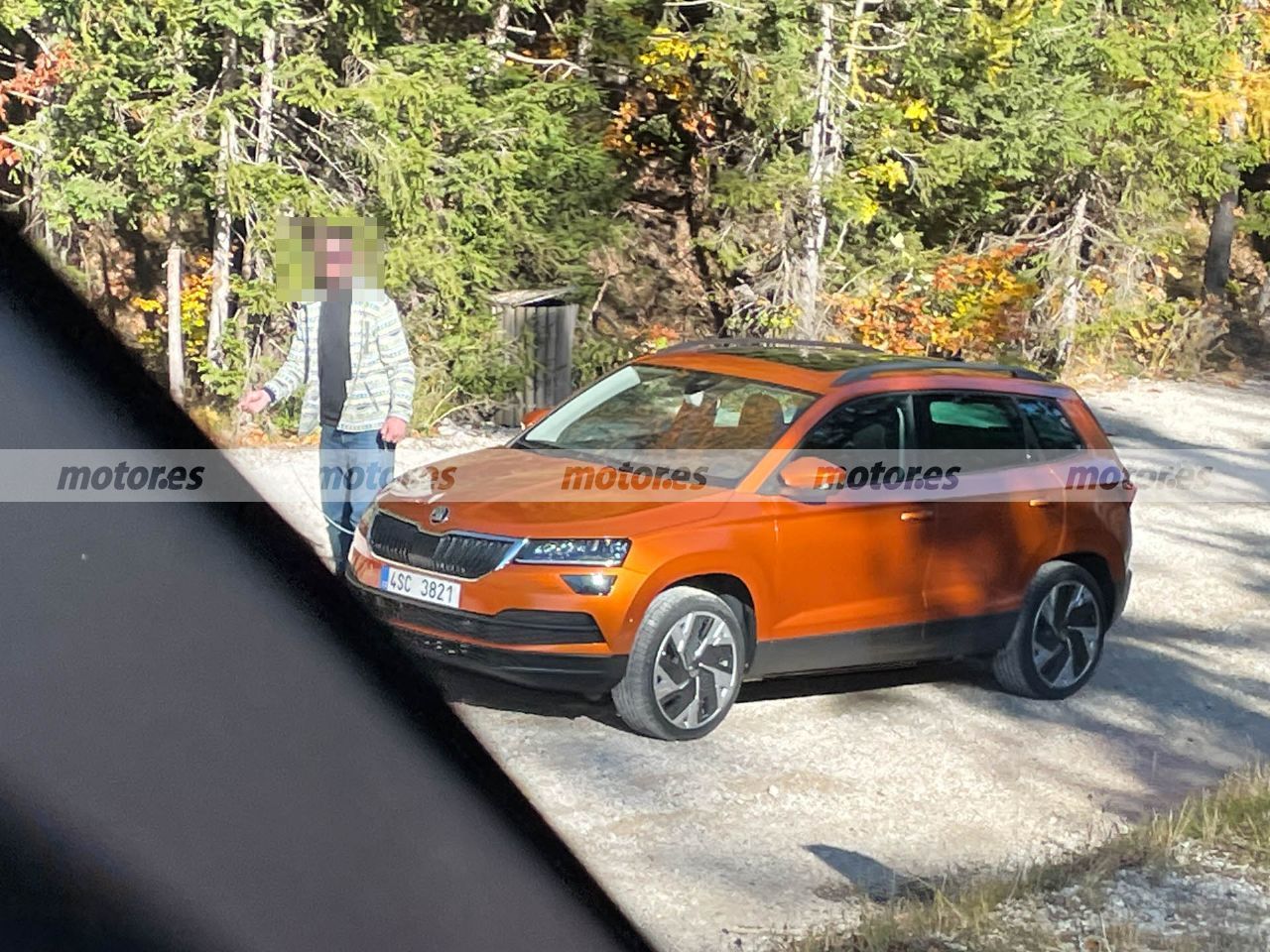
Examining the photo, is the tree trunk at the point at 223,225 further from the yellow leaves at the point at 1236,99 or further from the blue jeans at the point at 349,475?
the yellow leaves at the point at 1236,99

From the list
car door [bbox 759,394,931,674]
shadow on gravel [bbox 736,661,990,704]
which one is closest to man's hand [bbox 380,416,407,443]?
car door [bbox 759,394,931,674]

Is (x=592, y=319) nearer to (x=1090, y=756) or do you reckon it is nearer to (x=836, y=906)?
(x=1090, y=756)

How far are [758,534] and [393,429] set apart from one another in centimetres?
206

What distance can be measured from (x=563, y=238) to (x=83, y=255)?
16.2ft

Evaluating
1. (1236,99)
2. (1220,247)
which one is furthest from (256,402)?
(1220,247)

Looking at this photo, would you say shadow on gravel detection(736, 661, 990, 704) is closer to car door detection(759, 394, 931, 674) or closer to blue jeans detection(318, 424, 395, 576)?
car door detection(759, 394, 931, 674)

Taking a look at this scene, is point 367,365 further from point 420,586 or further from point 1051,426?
point 1051,426

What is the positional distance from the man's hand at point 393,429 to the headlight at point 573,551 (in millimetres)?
1556

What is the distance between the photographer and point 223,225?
13359mm

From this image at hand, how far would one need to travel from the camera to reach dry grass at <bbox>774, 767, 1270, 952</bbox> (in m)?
4.37

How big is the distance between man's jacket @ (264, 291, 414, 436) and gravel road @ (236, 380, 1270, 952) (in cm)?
128

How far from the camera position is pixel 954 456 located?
285 inches

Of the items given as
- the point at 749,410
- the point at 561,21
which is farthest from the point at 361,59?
the point at 749,410

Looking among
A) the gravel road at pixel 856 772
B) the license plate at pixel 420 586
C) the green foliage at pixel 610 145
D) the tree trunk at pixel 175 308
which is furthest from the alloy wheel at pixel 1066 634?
the tree trunk at pixel 175 308
